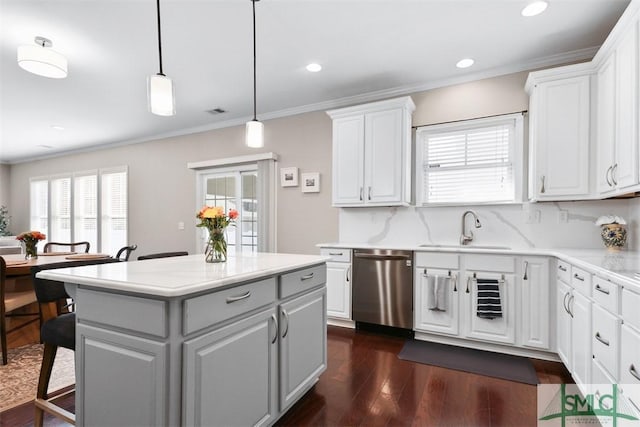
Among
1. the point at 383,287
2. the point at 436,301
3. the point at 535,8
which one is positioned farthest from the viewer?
the point at 383,287

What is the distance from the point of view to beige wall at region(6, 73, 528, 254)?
3.45m

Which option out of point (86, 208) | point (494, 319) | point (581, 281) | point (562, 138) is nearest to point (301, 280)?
point (581, 281)

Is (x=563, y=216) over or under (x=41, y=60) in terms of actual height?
under

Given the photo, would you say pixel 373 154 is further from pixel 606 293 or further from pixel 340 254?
pixel 606 293

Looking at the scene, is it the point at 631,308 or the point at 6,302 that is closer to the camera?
the point at 631,308

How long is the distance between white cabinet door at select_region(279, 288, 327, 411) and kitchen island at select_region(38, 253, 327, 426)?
0.02m

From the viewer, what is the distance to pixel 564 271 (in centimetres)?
241

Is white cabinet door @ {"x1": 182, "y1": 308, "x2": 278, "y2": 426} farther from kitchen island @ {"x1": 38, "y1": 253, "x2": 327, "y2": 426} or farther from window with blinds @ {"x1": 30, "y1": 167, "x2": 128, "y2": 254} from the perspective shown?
window with blinds @ {"x1": 30, "y1": 167, "x2": 128, "y2": 254}

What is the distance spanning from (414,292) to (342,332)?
915 mm

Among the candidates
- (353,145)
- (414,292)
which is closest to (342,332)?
(414,292)

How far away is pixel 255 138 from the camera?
2.36 meters

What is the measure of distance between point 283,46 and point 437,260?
248 centimetres

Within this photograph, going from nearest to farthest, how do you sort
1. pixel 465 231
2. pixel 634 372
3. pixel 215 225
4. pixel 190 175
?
pixel 634 372 < pixel 215 225 < pixel 465 231 < pixel 190 175

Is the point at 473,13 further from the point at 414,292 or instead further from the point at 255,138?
the point at 414,292
